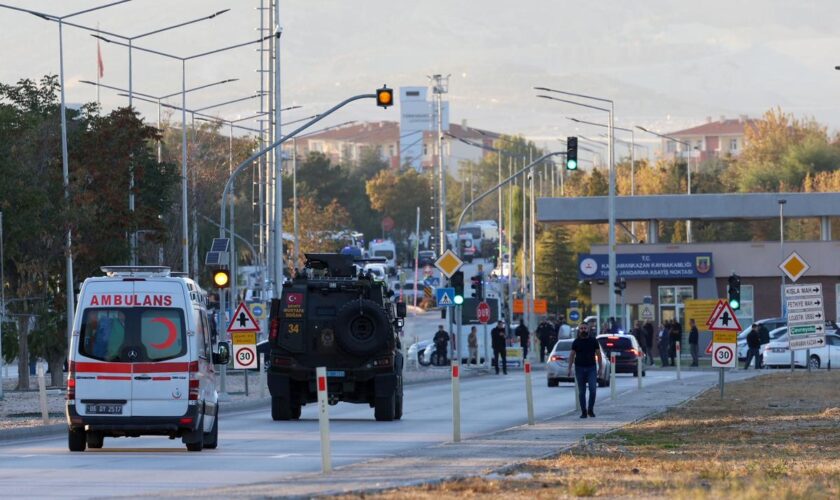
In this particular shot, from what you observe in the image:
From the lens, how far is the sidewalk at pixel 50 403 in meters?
29.0

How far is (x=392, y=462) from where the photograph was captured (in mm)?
20297

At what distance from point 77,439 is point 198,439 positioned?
1.62m

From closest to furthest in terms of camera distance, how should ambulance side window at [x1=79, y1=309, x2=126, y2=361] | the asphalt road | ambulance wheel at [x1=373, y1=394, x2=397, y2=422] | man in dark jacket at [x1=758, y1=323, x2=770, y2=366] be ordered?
the asphalt road < ambulance side window at [x1=79, y1=309, x2=126, y2=361] < ambulance wheel at [x1=373, y1=394, x2=397, y2=422] < man in dark jacket at [x1=758, y1=323, x2=770, y2=366]

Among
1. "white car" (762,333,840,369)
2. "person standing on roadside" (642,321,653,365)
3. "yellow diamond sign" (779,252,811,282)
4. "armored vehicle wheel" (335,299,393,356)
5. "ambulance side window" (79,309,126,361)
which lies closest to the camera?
"ambulance side window" (79,309,126,361)

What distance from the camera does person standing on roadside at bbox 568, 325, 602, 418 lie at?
100 feet

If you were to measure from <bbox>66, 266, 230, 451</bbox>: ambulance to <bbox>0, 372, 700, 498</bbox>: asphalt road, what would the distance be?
0.46 meters

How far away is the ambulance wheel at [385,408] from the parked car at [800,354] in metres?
31.2

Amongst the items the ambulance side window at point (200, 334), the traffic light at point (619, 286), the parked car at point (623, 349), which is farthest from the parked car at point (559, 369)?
the traffic light at point (619, 286)

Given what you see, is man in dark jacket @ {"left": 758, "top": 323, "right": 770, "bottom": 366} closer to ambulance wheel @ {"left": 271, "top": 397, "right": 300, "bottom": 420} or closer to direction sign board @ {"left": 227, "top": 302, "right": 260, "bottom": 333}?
direction sign board @ {"left": 227, "top": 302, "right": 260, "bottom": 333}

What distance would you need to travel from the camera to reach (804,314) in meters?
45.4

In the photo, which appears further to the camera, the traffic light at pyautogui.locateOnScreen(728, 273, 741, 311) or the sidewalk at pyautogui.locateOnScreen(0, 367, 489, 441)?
the traffic light at pyautogui.locateOnScreen(728, 273, 741, 311)

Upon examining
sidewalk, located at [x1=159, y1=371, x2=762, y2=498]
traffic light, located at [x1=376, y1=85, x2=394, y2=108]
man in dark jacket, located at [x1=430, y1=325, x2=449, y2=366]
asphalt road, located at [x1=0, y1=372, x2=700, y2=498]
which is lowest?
asphalt road, located at [x1=0, y1=372, x2=700, y2=498]

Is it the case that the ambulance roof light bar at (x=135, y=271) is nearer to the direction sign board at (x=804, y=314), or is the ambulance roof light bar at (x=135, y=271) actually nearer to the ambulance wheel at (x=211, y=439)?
the ambulance wheel at (x=211, y=439)

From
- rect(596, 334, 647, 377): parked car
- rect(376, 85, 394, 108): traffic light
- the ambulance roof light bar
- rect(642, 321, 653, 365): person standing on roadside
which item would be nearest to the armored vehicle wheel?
the ambulance roof light bar
